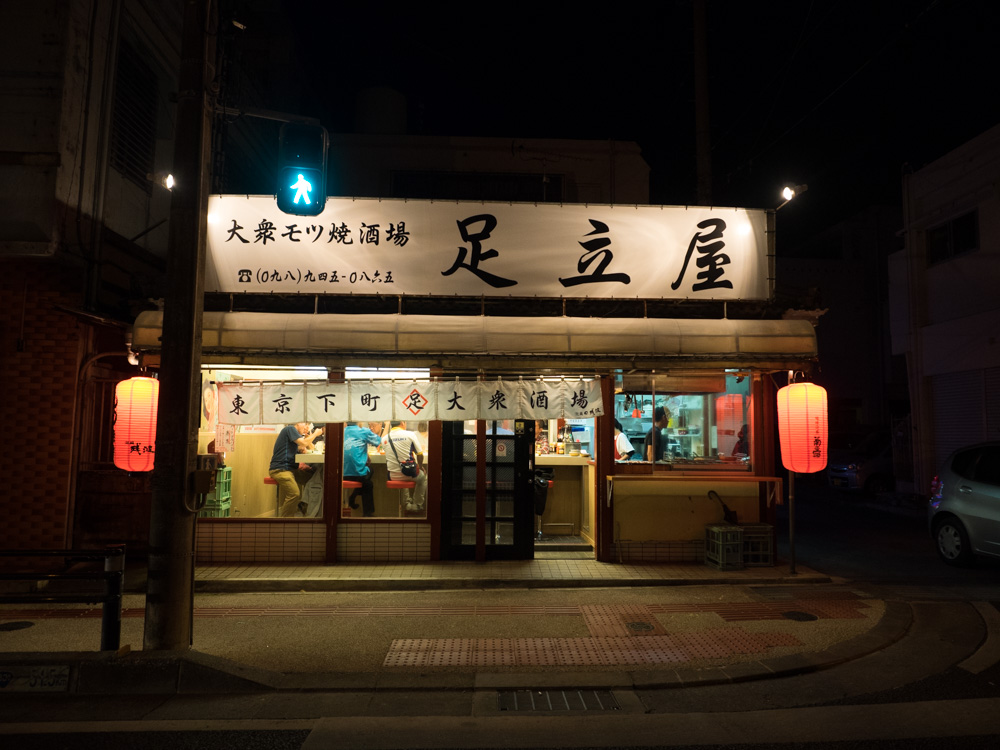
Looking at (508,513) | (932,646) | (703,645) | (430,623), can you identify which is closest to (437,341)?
(508,513)

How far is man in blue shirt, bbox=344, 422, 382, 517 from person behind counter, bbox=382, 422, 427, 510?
0.39m

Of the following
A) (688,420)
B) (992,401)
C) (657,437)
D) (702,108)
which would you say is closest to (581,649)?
(657,437)

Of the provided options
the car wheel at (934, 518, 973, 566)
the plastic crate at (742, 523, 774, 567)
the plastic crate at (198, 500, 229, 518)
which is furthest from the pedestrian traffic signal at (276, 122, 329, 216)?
the car wheel at (934, 518, 973, 566)

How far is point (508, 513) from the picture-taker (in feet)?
35.0

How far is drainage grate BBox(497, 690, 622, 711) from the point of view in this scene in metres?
5.41

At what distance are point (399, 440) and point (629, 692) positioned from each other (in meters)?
6.22

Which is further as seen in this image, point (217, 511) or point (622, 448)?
point (622, 448)

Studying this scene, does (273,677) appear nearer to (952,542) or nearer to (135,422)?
(135,422)

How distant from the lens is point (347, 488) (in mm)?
10453

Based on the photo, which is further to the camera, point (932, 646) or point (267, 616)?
point (267, 616)

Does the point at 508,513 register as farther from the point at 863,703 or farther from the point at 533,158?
the point at 533,158

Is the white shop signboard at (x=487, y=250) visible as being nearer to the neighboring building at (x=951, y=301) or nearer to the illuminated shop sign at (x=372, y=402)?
the illuminated shop sign at (x=372, y=402)

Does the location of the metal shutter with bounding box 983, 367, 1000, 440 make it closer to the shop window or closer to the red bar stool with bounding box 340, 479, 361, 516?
the shop window

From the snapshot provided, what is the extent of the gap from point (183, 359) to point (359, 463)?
4.86 m
